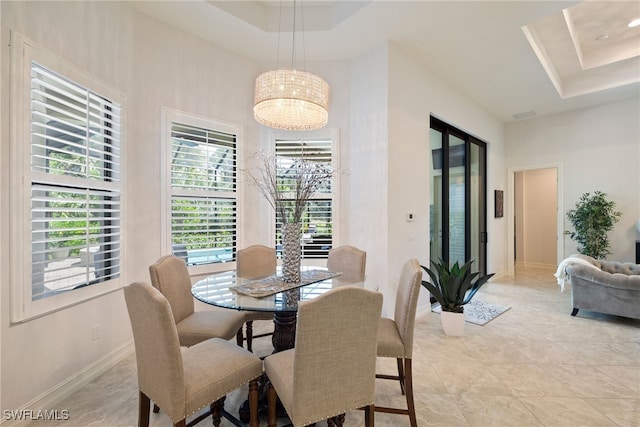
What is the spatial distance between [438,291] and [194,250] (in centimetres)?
272

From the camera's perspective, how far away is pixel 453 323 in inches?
121

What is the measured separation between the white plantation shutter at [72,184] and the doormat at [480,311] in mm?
3776

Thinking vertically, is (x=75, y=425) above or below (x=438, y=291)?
below

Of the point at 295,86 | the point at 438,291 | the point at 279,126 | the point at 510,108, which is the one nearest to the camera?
the point at 295,86

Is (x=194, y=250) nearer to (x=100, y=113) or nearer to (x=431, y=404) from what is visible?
→ (x=100, y=113)

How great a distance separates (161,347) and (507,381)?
244 cm

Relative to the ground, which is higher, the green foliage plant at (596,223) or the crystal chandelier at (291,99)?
the crystal chandelier at (291,99)

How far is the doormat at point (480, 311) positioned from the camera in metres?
3.55

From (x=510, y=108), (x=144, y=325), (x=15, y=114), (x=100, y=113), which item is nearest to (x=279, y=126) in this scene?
(x=100, y=113)

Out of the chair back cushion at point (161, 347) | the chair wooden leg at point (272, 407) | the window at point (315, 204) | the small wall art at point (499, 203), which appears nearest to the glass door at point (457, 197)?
the small wall art at point (499, 203)

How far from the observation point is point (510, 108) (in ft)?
17.4

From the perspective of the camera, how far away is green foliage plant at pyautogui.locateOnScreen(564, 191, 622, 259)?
498 centimetres

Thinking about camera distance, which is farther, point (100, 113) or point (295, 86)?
point (100, 113)

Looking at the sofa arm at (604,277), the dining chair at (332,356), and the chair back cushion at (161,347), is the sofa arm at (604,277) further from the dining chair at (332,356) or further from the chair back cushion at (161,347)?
the chair back cushion at (161,347)
